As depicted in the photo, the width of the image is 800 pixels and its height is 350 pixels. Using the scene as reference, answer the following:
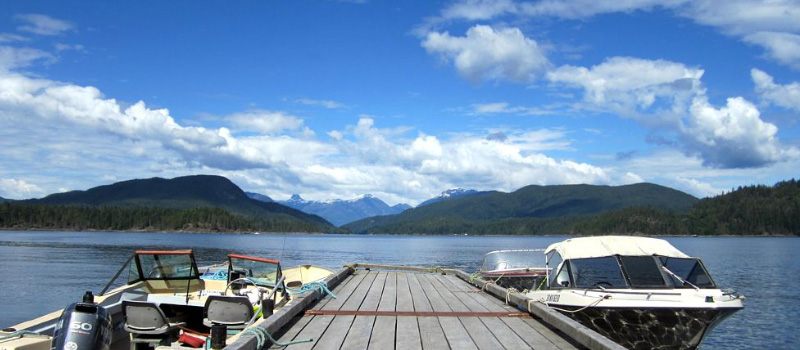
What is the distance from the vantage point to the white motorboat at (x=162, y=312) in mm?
9758

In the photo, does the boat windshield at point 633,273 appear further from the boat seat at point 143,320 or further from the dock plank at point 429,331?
the boat seat at point 143,320

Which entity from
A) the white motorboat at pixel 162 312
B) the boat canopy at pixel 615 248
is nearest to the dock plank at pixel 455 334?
the white motorboat at pixel 162 312

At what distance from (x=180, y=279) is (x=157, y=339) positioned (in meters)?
3.65

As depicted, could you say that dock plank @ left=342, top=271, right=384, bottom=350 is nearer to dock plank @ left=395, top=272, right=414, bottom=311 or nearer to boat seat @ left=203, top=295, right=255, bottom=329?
dock plank @ left=395, top=272, right=414, bottom=311

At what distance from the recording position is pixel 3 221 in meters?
191

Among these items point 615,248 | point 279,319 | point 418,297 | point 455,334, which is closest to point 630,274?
point 615,248

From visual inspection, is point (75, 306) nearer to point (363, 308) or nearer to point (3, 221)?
point (363, 308)

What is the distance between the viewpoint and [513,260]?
84.0 ft

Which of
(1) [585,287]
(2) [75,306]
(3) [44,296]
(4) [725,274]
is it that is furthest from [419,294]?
(4) [725,274]

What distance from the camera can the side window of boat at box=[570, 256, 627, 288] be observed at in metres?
14.9

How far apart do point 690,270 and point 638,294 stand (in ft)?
8.14

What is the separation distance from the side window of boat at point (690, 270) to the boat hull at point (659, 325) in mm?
1463

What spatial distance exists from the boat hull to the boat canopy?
70.0 inches

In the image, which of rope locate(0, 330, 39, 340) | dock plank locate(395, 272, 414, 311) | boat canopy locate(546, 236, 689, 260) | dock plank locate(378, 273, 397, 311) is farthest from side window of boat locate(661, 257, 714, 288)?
rope locate(0, 330, 39, 340)
